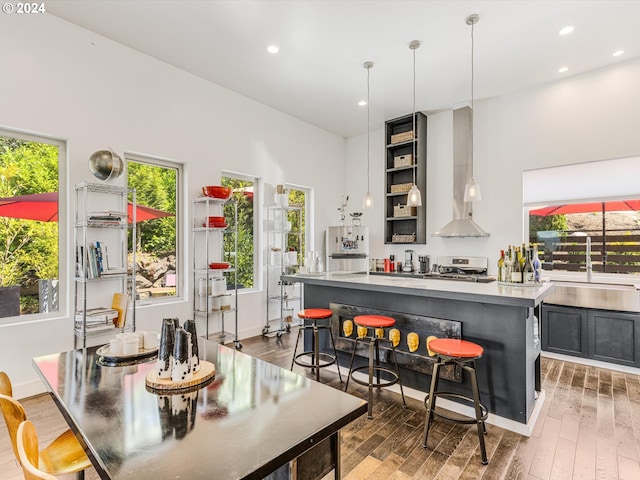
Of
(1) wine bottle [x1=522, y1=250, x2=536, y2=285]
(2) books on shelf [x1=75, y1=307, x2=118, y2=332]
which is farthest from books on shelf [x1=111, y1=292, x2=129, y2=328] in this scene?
(1) wine bottle [x1=522, y1=250, x2=536, y2=285]

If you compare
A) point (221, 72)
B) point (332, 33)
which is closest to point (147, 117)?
point (221, 72)

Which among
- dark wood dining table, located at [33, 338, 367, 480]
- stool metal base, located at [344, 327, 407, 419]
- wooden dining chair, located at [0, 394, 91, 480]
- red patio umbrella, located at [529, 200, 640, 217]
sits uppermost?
red patio umbrella, located at [529, 200, 640, 217]

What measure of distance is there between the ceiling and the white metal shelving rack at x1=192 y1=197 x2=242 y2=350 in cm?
172

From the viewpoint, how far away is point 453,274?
500cm

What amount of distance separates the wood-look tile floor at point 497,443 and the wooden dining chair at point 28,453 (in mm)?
1295

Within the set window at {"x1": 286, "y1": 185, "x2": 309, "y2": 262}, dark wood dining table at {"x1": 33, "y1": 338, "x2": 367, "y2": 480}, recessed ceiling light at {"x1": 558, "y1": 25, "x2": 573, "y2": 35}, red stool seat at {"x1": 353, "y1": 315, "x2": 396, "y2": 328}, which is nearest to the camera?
dark wood dining table at {"x1": 33, "y1": 338, "x2": 367, "y2": 480}

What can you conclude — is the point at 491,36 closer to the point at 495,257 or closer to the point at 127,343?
the point at 495,257

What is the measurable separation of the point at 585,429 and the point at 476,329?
102 centimetres

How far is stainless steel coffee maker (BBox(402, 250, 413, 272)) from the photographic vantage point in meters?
5.67

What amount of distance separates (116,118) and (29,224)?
1364 millimetres

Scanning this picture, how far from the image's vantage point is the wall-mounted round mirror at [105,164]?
3285 mm

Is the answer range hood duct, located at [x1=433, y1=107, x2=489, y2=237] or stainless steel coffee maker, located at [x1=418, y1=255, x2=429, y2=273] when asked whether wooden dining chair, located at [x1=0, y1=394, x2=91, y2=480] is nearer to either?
range hood duct, located at [x1=433, y1=107, x2=489, y2=237]

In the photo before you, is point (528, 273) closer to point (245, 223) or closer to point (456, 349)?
point (456, 349)

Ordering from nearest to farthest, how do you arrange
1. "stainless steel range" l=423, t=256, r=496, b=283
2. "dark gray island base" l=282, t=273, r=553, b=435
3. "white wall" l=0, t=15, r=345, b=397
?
"dark gray island base" l=282, t=273, r=553, b=435
"white wall" l=0, t=15, r=345, b=397
"stainless steel range" l=423, t=256, r=496, b=283
